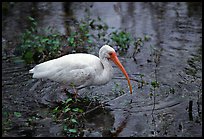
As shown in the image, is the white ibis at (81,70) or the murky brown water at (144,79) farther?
the white ibis at (81,70)

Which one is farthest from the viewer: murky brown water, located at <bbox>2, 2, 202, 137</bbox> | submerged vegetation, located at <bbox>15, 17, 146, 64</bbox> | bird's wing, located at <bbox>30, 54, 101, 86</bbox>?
submerged vegetation, located at <bbox>15, 17, 146, 64</bbox>

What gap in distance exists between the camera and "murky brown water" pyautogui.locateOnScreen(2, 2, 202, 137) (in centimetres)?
662

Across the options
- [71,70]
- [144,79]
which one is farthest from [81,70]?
[144,79]

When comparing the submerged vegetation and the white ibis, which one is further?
the submerged vegetation

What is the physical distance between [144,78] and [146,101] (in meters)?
1.02

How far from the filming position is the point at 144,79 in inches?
326

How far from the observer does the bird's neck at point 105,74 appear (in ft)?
25.3

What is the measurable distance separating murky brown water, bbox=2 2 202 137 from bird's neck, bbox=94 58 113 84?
0.26 m

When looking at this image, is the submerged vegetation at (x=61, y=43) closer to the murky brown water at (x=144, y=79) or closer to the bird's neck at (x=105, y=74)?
the murky brown water at (x=144, y=79)

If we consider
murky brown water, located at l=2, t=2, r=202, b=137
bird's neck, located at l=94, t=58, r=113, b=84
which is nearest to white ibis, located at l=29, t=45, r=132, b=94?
bird's neck, located at l=94, t=58, r=113, b=84

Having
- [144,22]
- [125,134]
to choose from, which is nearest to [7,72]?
[125,134]

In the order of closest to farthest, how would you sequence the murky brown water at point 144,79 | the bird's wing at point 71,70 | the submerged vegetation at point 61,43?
1. the murky brown water at point 144,79
2. the bird's wing at point 71,70
3. the submerged vegetation at point 61,43

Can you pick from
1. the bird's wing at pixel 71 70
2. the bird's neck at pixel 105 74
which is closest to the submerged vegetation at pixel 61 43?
the bird's wing at pixel 71 70

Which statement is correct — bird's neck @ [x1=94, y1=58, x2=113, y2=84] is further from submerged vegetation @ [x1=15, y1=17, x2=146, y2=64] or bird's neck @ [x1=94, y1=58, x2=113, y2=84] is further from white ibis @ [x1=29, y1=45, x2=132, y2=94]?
submerged vegetation @ [x1=15, y1=17, x2=146, y2=64]
